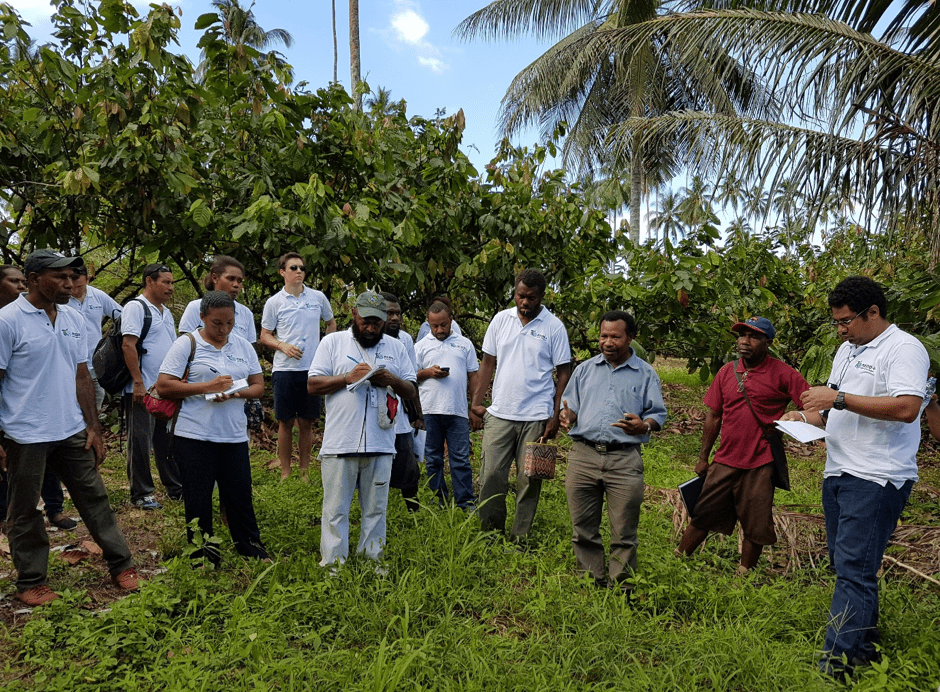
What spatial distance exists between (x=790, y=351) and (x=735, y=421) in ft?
24.2

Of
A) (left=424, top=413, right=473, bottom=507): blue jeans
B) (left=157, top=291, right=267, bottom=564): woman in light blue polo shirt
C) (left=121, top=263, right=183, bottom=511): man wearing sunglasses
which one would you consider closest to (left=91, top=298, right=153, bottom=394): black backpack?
(left=121, top=263, right=183, bottom=511): man wearing sunglasses

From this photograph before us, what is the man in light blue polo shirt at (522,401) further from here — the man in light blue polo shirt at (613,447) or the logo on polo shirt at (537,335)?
the man in light blue polo shirt at (613,447)

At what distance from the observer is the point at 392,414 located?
4277mm

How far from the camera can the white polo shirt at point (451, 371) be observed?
19.4 feet

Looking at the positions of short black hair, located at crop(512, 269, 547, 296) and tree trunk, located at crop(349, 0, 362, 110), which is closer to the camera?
short black hair, located at crop(512, 269, 547, 296)

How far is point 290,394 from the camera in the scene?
6215mm

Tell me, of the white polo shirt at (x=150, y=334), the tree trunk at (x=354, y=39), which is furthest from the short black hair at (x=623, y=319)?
the tree trunk at (x=354, y=39)

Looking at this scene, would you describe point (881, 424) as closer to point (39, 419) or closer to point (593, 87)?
point (39, 419)

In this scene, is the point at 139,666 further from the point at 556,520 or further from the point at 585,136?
the point at 585,136

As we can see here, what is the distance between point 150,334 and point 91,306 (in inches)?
17.9

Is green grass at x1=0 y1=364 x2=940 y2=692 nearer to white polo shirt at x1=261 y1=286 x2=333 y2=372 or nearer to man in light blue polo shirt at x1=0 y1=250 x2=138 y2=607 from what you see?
man in light blue polo shirt at x1=0 y1=250 x2=138 y2=607

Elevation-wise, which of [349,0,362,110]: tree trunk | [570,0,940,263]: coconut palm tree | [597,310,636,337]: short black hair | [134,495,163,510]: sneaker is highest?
[349,0,362,110]: tree trunk

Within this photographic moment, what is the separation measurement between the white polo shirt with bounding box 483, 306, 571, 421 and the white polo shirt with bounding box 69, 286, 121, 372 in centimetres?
298

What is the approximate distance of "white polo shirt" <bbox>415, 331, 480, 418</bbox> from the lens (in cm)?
591
